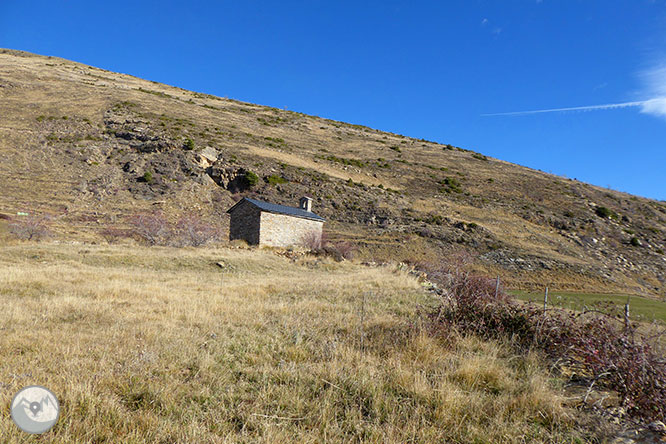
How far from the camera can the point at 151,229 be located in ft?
107

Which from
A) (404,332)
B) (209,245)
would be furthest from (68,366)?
(209,245)

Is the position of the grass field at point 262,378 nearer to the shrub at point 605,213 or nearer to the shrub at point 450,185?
the shrub at point 450,185

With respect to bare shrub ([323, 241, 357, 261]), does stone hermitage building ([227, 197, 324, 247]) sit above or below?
above

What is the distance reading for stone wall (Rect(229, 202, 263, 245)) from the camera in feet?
104

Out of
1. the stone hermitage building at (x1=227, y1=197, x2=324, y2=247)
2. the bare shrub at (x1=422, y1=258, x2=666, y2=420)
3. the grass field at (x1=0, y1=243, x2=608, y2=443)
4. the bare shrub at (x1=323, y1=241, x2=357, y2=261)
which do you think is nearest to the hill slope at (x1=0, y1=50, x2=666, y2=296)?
the bare shrub at (x1=323, y1=241, x2=357, y2=261)

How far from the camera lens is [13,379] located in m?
4.11

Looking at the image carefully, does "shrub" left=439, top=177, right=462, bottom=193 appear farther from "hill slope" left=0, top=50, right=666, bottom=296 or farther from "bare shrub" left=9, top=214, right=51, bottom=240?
"bare shrub" left=9, top=214, right=51, bottom=240

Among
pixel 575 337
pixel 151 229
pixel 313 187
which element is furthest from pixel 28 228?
pixel 575 337

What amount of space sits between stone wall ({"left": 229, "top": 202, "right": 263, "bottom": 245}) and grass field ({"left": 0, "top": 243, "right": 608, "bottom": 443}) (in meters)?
22.6

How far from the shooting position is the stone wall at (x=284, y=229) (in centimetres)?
3167

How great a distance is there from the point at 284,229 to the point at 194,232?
9.20 m

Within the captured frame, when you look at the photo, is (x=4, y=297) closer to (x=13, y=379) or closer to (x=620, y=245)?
(x=13, y=379)

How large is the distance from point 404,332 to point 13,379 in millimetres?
5971

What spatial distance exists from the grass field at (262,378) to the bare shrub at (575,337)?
647 millimetres
